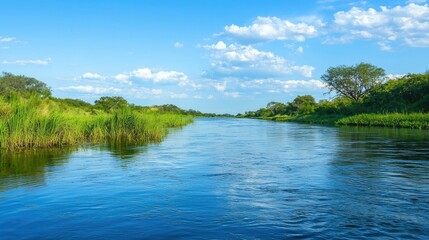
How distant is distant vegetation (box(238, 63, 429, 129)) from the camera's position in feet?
137

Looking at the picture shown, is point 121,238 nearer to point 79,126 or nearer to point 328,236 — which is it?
point 328,236

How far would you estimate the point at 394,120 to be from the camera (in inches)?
1607

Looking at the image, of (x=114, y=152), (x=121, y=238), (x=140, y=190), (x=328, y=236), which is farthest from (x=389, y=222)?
(x=114, y=152)

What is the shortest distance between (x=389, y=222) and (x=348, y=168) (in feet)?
20.7

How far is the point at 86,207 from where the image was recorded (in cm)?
795

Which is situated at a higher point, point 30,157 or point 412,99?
point 412,99

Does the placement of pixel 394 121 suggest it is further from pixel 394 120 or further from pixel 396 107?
pixel 396 107

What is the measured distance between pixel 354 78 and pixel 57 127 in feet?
214

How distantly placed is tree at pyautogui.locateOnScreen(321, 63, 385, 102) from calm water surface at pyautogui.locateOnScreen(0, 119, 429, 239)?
61.2m

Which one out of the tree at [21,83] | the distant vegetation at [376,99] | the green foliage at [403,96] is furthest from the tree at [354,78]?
the tree at [21,83]

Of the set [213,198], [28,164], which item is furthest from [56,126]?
[213,198]

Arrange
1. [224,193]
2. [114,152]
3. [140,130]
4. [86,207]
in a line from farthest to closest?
[140,130] < [114,152] < [224,193] < [86,207]

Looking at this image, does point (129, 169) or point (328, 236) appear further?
point (129, 169)

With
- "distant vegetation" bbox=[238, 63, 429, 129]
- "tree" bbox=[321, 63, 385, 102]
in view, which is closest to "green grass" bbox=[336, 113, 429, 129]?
"distant vegetation" bbox=[238, 63, 429, 129]
